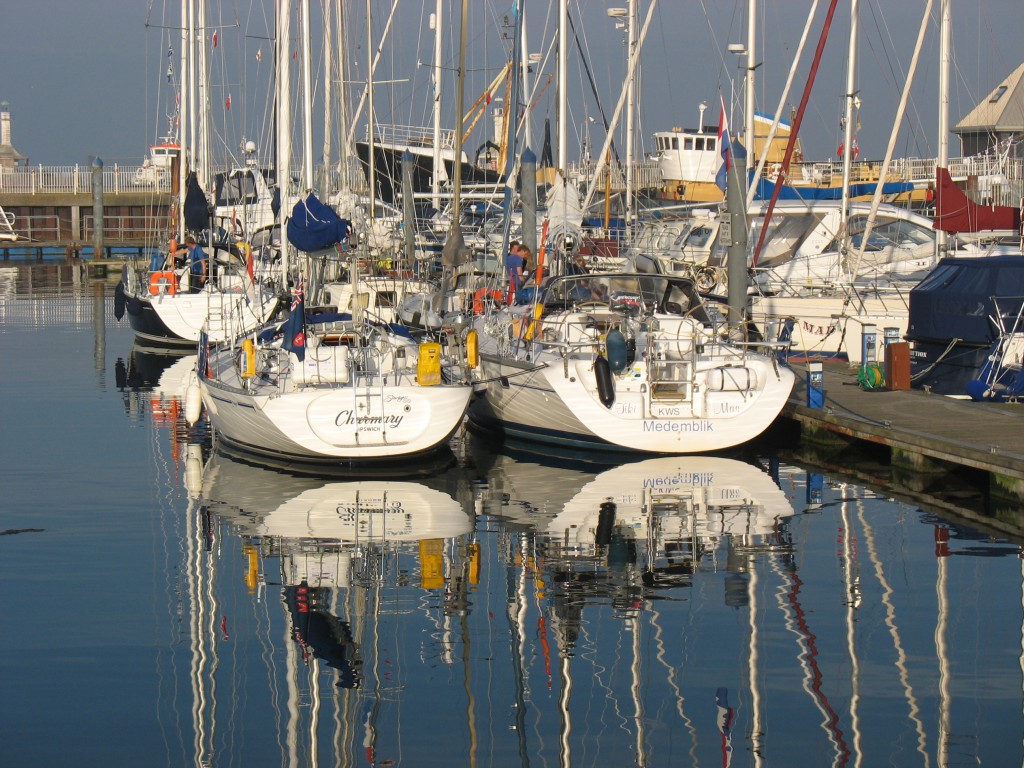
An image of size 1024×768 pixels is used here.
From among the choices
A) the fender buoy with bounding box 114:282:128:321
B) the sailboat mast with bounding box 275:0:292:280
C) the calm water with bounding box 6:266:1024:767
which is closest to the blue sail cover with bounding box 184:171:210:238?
the fender buoy with bounding box 114:282:128:321

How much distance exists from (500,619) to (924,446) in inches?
226

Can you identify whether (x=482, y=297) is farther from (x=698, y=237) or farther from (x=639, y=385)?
(x=698, y=237)

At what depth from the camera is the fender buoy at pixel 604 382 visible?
1521cm

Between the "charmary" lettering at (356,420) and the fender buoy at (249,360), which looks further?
the fender buoy at (249,360)

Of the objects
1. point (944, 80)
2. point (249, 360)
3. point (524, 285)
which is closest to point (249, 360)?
point (249, 360)

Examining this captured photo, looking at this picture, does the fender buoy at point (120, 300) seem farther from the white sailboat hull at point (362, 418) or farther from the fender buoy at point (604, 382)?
the fender buoy at point (604, 382)

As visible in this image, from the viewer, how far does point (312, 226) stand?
16016 millimetres

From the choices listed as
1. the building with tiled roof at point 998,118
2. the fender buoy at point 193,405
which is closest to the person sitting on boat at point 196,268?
the fender buoy at point 193,405

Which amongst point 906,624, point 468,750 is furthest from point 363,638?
point 906,624

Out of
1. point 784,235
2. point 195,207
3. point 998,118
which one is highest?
point 998,118

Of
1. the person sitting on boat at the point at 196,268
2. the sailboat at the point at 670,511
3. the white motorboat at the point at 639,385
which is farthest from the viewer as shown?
the person sitting on boat at the point at 196,268

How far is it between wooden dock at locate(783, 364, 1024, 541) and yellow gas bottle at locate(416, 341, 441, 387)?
417 cm

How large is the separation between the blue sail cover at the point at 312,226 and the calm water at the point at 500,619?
8.47 ft

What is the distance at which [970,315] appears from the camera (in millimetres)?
18359
